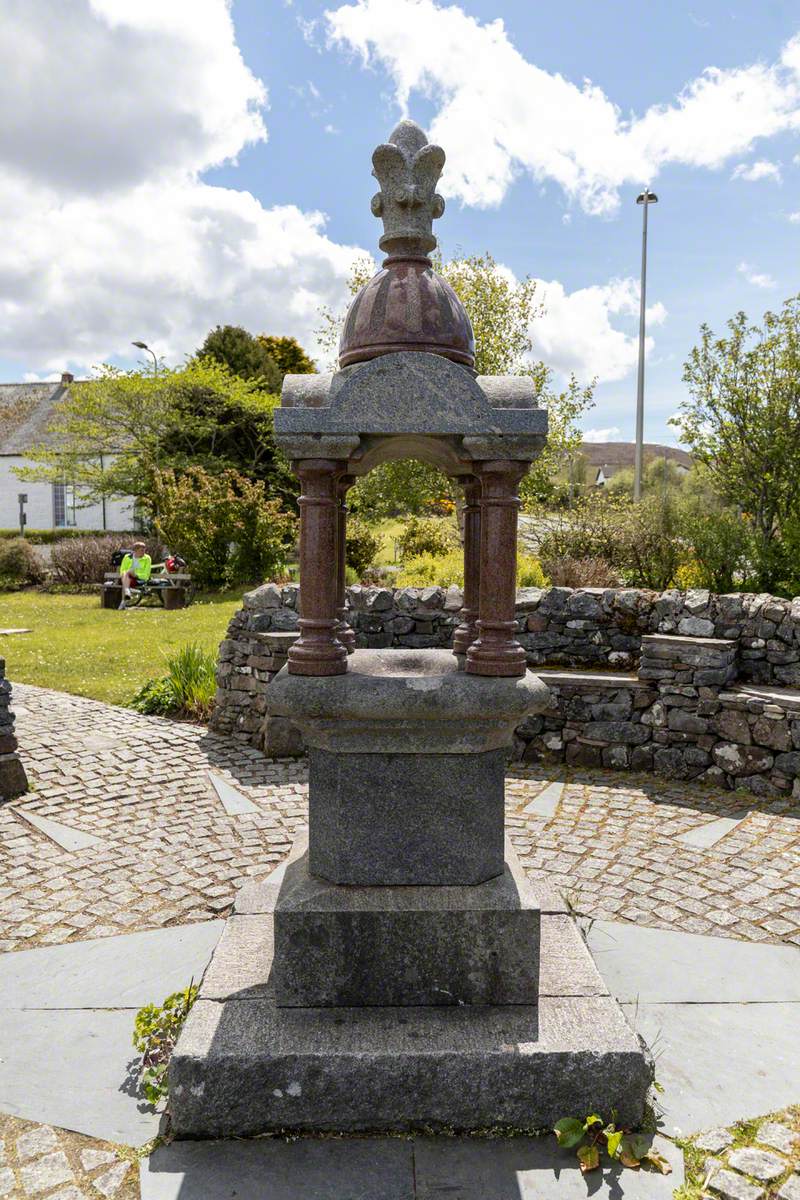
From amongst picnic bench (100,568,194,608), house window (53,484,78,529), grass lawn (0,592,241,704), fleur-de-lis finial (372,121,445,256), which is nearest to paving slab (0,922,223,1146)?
fleur-de-lis finial (372,121,445,256)

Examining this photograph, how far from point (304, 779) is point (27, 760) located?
2387mm

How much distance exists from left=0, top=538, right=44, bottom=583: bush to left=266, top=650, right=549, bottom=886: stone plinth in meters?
21.7

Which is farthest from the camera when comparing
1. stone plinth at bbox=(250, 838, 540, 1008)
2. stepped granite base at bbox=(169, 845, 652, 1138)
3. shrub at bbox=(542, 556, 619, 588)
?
shrub at bbox=(542, 556, 619, 588)

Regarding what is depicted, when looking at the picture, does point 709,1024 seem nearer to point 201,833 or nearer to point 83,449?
point 201,833

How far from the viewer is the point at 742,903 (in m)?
4.10

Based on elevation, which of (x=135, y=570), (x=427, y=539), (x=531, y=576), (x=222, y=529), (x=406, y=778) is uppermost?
(x=222, y=529)

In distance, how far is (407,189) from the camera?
118 inches

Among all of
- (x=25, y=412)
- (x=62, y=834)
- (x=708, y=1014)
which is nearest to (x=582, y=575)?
(x=62, y=834)

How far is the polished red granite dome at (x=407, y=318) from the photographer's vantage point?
2.89 m

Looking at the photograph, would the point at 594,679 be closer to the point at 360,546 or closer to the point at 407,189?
the point at 407,189

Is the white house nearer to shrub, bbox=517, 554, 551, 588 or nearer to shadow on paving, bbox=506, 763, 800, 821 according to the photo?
shrub, bbox=517, 554, 551, 588

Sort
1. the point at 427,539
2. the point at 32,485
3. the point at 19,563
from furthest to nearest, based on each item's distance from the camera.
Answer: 1. the point at 32,485
2. the point at 19,563
3. the point at 427,539

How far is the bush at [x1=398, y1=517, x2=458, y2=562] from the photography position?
13266 mm

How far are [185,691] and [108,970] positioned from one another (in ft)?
16.0
